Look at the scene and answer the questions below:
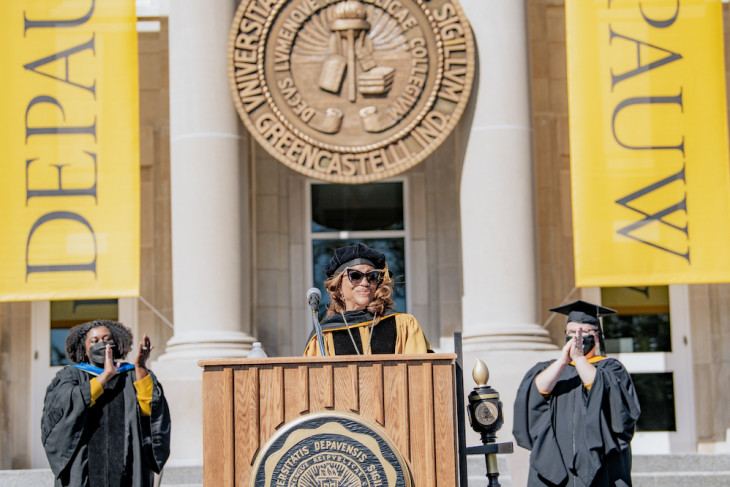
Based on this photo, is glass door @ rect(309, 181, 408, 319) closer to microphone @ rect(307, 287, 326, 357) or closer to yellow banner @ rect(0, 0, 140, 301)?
yellow banner @ rect(0, 0, 140, 301)

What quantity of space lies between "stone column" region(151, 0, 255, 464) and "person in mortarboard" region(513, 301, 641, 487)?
4376mm

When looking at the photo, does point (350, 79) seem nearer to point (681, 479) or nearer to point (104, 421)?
point (681, 479)

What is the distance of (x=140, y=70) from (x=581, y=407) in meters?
7.92

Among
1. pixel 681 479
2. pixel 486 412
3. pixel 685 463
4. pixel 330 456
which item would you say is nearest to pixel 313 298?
pixel 330 456

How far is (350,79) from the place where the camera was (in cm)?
1180

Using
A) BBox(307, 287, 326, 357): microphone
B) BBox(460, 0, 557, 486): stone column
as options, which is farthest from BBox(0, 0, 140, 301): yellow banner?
BBox(307, 287, 326, 357): microphone

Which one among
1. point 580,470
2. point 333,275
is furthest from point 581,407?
point 333,275

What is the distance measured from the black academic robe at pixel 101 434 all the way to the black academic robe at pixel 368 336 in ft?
6.24

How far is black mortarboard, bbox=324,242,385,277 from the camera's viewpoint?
634cm

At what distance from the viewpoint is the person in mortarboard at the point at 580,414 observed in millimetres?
7539

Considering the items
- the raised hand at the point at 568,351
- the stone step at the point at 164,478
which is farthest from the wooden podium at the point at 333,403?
the stone step at the point at 164,478

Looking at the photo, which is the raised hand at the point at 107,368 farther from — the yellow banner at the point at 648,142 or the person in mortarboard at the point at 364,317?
the yellow banner at the point at 648,142

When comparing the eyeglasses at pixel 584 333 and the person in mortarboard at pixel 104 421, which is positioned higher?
the eyeglasses at pixel 584 333

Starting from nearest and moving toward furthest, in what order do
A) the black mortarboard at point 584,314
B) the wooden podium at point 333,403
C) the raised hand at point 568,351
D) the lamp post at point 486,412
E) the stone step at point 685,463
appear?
the wooden podium at point 333,403 < the lamp post at point 486,412 < the raised hand at point 568,351 < the black mortarboard at point 584,314 < the stone step at point 685,463
